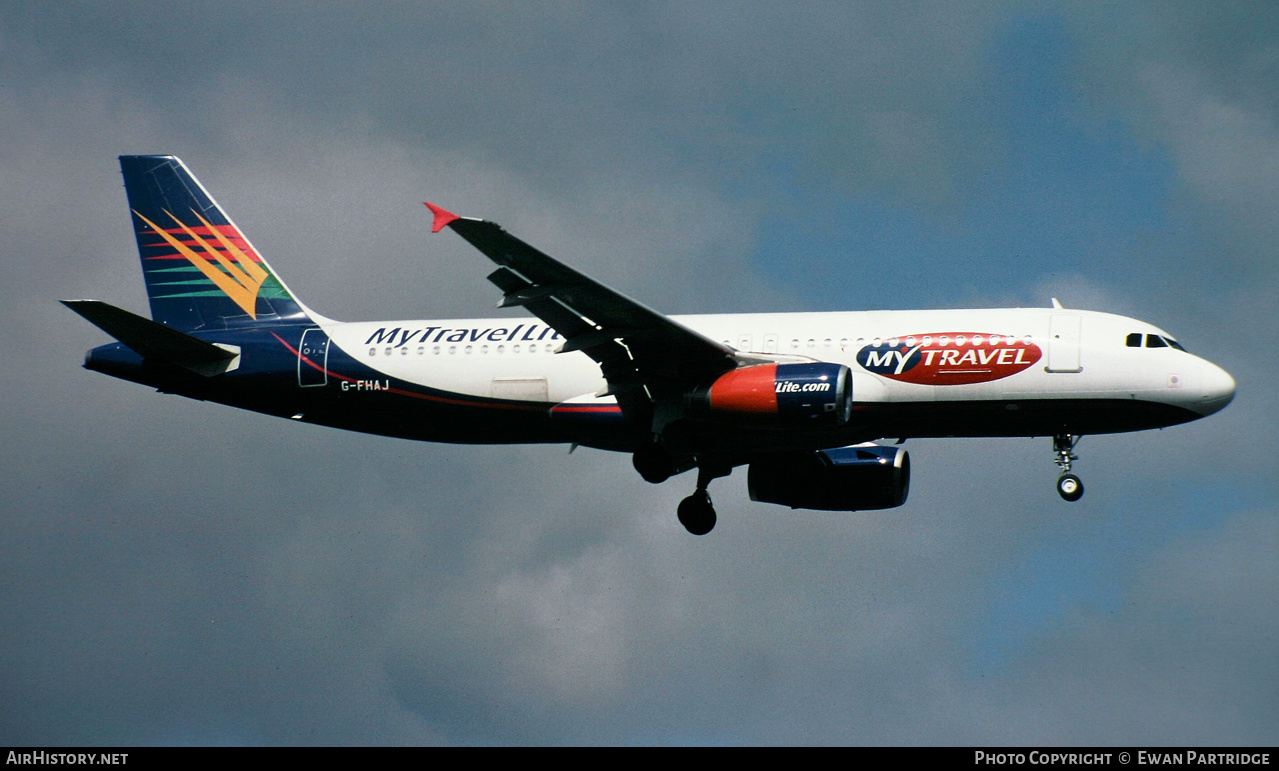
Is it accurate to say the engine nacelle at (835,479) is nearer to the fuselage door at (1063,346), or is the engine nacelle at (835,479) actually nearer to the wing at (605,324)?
the wing at (605,324)

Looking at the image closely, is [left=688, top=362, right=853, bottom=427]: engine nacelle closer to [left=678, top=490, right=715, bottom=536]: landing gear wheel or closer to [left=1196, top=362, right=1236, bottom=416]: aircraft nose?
[left=678, top=490, right=715, bottom=536]: landing gear wheel

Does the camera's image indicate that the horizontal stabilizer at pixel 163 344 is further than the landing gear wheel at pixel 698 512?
No

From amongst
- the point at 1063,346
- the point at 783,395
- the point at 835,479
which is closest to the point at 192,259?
the point at 783,395

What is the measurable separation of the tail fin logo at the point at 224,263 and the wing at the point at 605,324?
1174 centimetres

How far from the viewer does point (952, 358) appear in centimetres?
3738

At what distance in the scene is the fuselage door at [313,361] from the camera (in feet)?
137

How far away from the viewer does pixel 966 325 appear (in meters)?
38.1

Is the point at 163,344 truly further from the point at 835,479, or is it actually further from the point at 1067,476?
the point at 1067,476

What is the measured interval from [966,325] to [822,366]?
3.97 metres

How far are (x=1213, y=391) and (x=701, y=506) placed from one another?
44.9 ft

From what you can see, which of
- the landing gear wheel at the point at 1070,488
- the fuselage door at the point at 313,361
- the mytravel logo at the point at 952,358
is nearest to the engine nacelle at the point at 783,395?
the mytravel logo at the point at 952,358

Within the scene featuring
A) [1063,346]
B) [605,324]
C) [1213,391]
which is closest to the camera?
[605,324]

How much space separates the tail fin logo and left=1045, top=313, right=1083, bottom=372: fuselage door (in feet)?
71.3
